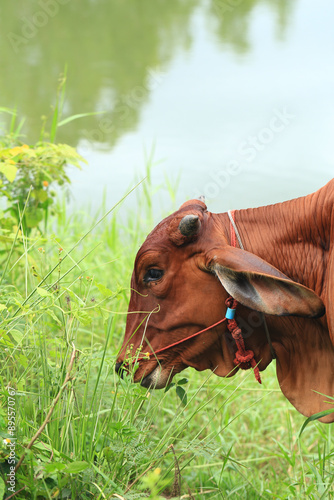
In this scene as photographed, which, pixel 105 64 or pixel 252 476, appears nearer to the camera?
pixel 252 476

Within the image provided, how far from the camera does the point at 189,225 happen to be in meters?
3.09

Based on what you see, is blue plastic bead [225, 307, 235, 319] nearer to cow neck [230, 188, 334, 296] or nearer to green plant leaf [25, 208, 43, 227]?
cow neck [230, 188, 334, 296]

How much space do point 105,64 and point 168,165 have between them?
171 inches

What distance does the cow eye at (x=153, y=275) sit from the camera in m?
3.21

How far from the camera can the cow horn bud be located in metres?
3.08

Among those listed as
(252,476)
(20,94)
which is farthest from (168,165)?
(252,476)

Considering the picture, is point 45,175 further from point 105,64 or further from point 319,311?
point 105,64

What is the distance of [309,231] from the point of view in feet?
10.4

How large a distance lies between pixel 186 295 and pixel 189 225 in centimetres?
33

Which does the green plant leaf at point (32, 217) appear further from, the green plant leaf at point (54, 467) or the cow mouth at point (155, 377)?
the green plant leaf at point (54, 467)

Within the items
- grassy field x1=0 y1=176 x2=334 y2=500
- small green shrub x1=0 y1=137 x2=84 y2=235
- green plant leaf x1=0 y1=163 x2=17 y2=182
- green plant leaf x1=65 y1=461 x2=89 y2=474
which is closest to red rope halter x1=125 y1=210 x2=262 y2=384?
grassy field x1=0 y1=176 x2=334 y2=500

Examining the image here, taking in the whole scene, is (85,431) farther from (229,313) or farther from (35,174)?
(35,174)

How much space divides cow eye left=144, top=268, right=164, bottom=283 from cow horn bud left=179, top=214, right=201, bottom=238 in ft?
0.76

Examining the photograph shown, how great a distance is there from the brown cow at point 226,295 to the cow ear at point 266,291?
8 cm
